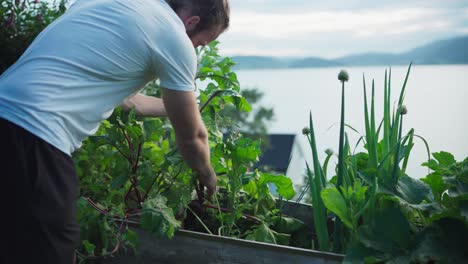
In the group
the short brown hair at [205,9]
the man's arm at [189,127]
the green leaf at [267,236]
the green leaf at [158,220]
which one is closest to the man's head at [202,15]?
the short brown hair at [205,9]

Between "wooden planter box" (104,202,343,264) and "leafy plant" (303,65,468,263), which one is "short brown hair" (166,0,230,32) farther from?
"wooden planter box" (104,202,343,264)

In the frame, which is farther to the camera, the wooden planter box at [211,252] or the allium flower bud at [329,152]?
the allium flower bud at [329,152]

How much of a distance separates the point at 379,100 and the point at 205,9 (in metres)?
0.55

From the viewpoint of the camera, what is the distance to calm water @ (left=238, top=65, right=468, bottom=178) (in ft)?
5.12

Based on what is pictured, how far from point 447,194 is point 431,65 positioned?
2.24 feet

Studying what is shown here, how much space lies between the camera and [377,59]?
1964mm

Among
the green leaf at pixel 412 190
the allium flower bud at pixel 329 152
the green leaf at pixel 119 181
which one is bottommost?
the green leaf at pixel 119 181

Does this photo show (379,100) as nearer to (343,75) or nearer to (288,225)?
(343,75)

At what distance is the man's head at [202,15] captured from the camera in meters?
1.37

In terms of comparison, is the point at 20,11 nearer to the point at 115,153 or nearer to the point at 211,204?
the point at 115,153

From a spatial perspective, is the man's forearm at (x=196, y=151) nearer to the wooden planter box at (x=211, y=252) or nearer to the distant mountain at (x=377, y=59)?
the wooden planter box at (x=211, y=252)

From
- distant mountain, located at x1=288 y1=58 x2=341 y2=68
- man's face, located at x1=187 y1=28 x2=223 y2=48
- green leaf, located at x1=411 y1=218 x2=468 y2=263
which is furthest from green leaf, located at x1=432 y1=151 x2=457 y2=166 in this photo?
man's face, located at x1=187 y1=28 x2=223 y2=48

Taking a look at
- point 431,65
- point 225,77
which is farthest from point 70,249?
point 431,65

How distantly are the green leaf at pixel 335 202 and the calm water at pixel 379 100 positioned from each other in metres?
0.21
